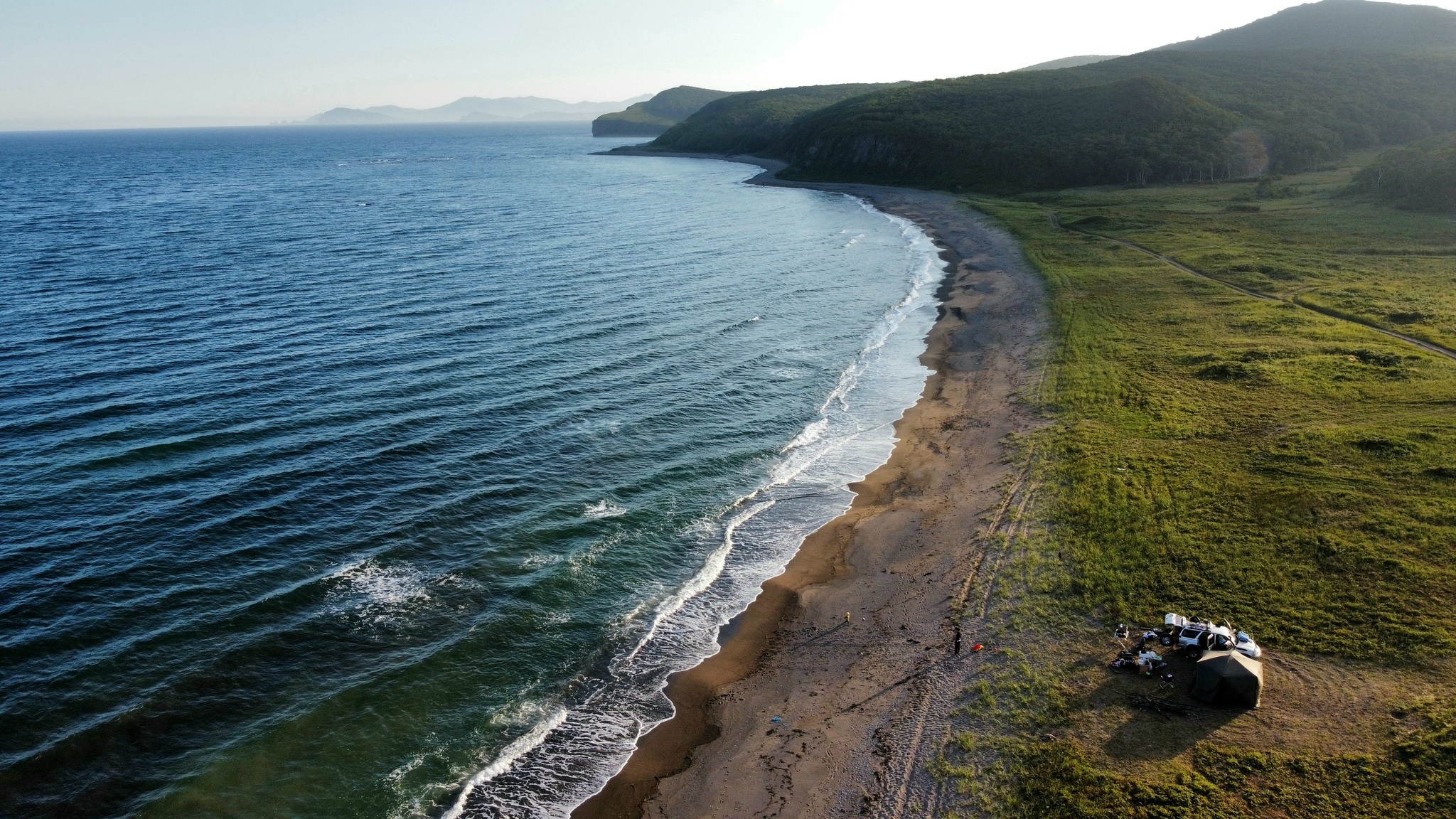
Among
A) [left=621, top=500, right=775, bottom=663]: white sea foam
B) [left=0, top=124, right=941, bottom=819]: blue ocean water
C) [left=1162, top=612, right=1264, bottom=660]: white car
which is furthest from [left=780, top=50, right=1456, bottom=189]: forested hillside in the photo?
[left=1162, top=612, right=1264, bottom=660]: white car

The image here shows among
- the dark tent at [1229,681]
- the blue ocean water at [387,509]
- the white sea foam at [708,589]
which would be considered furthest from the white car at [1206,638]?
the blue ocean water at [387,509]

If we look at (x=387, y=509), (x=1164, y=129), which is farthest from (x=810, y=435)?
(x=1164, y=129)

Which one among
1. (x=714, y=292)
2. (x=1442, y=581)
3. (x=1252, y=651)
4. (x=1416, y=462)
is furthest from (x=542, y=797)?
(x=714, y=292)

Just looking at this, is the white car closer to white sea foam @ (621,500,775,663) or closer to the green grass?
the green grass

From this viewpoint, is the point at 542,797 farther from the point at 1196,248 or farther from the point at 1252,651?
the point at 1196,248

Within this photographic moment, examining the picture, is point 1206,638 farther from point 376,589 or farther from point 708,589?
point 376,589

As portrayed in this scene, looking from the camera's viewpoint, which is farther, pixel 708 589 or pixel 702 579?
pixel 702 579
